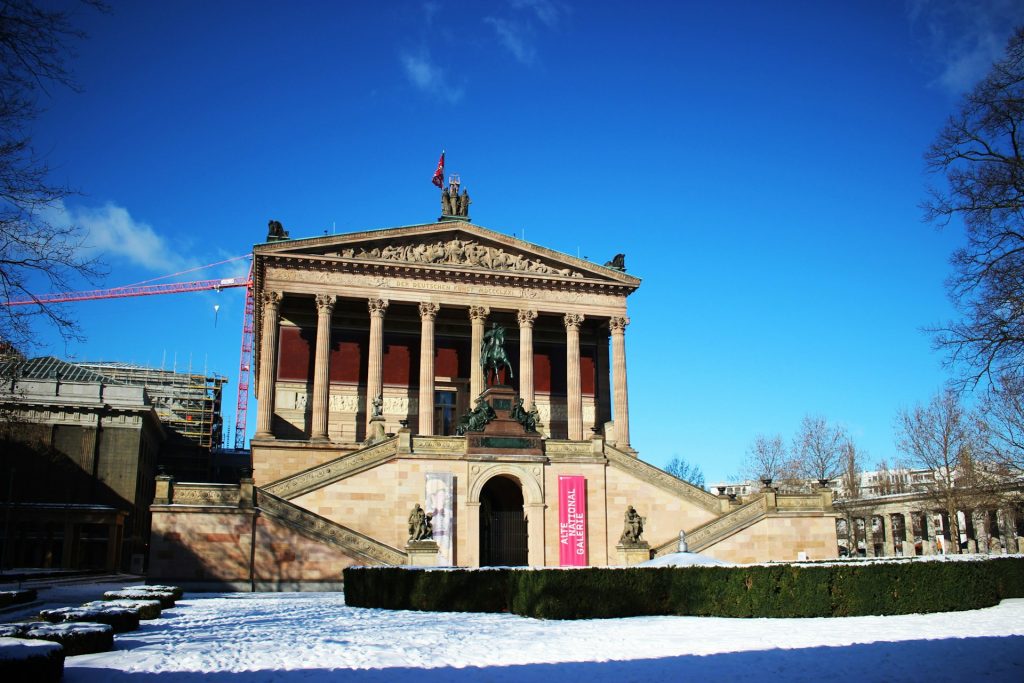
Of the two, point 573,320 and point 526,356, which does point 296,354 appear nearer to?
point 526,356

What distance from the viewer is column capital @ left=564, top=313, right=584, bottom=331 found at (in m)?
57.7

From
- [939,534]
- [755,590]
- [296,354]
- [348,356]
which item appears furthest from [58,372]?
[939,534]

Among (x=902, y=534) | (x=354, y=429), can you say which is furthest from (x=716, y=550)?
(x=902, y=534)

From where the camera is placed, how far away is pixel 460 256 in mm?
56625

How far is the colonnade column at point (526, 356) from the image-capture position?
55.8m

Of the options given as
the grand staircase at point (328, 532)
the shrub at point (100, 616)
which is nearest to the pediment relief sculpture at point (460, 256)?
the grand staircase at point (328, 532)

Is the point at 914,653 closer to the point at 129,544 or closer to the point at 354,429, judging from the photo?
the point at 354,429

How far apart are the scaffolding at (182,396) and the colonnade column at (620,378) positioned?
165 feet

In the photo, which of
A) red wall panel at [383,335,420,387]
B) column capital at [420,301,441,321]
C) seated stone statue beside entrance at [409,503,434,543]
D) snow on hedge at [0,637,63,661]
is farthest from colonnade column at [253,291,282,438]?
snow on hedge at [0,637,63,661]

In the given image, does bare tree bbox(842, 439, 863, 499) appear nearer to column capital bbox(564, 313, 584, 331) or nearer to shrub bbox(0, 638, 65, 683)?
column capital bbox(564, 313, 584, 331)

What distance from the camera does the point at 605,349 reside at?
62.7 metres

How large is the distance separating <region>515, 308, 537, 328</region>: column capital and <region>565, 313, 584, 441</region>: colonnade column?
237 cm

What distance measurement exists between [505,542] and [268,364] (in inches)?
747

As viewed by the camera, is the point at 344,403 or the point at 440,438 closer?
the point at 440,438
